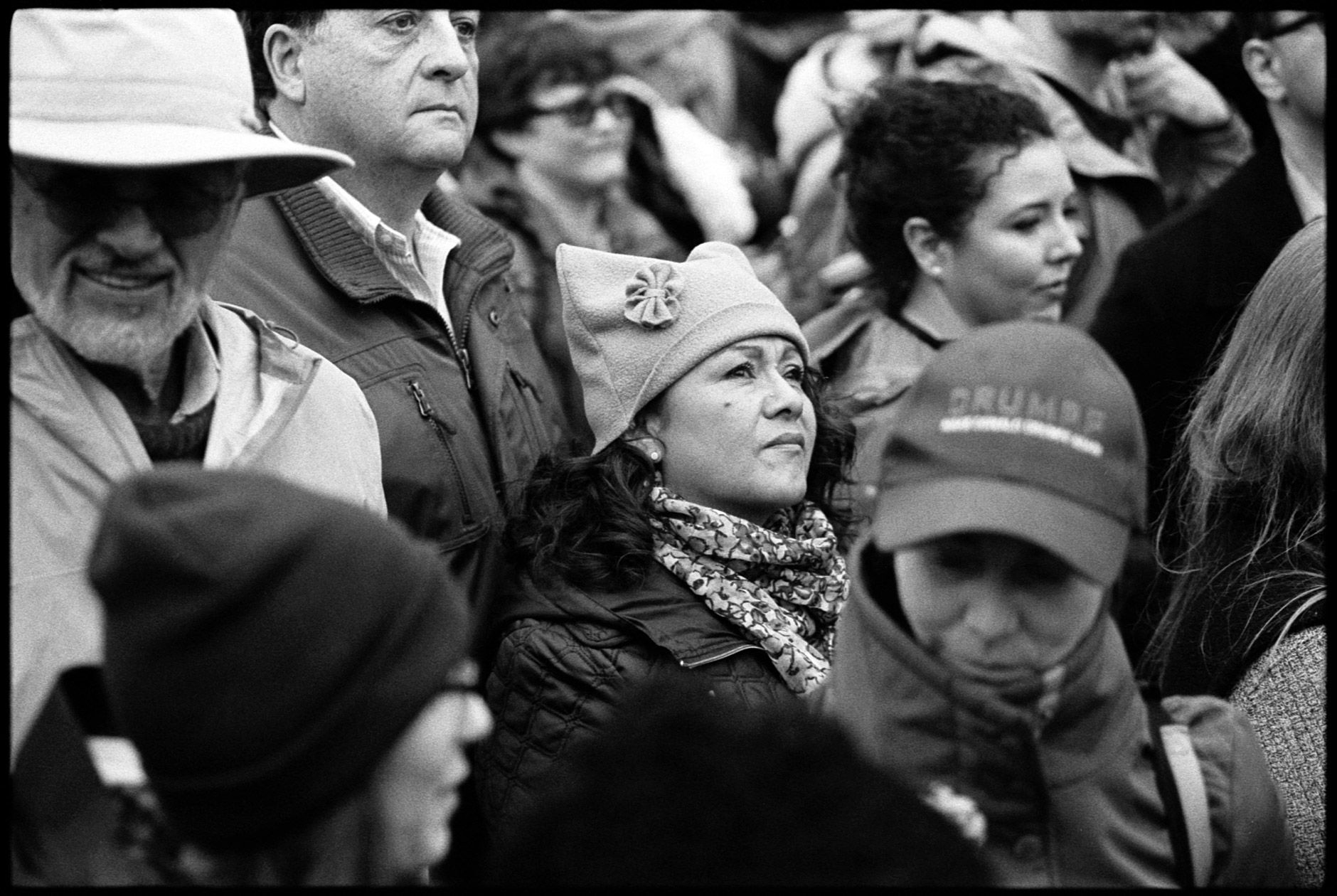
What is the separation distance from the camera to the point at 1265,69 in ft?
15.9

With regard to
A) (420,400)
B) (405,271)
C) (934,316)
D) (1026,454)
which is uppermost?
(1026,454)

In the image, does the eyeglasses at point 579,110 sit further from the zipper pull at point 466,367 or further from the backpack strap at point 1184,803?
the backpack strap at point 1184,803

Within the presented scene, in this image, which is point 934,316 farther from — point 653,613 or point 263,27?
point 263,27

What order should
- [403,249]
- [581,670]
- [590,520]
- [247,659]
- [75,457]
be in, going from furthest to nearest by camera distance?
1. [403,249]
2. [590,520]
3. [581,670]
4. [75,457]
5. [247,659]

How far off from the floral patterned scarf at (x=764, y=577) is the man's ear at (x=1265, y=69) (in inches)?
87.0

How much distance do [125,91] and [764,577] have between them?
1.52 meters

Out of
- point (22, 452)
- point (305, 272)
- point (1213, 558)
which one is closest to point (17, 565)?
point (22, 452)

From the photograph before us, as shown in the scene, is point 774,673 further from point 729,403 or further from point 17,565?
point 17,565

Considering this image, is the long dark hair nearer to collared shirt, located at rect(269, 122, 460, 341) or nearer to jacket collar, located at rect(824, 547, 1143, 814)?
jacket collar, located at rect(824, 547, 1143, 814)

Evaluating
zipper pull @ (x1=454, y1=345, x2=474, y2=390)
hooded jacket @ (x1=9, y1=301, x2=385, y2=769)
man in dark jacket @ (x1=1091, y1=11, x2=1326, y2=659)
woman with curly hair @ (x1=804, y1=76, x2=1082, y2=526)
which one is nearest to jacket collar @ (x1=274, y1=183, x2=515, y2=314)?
zipper pull @ (x1=454, y1=345, x2=474, y2=390)

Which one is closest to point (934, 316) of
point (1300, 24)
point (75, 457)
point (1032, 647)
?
point (1300, 24)

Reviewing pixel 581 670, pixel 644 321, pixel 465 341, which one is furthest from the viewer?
pixel 465 341

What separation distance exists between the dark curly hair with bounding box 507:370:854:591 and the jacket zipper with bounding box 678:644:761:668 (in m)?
0.22

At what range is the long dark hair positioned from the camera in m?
2.95
